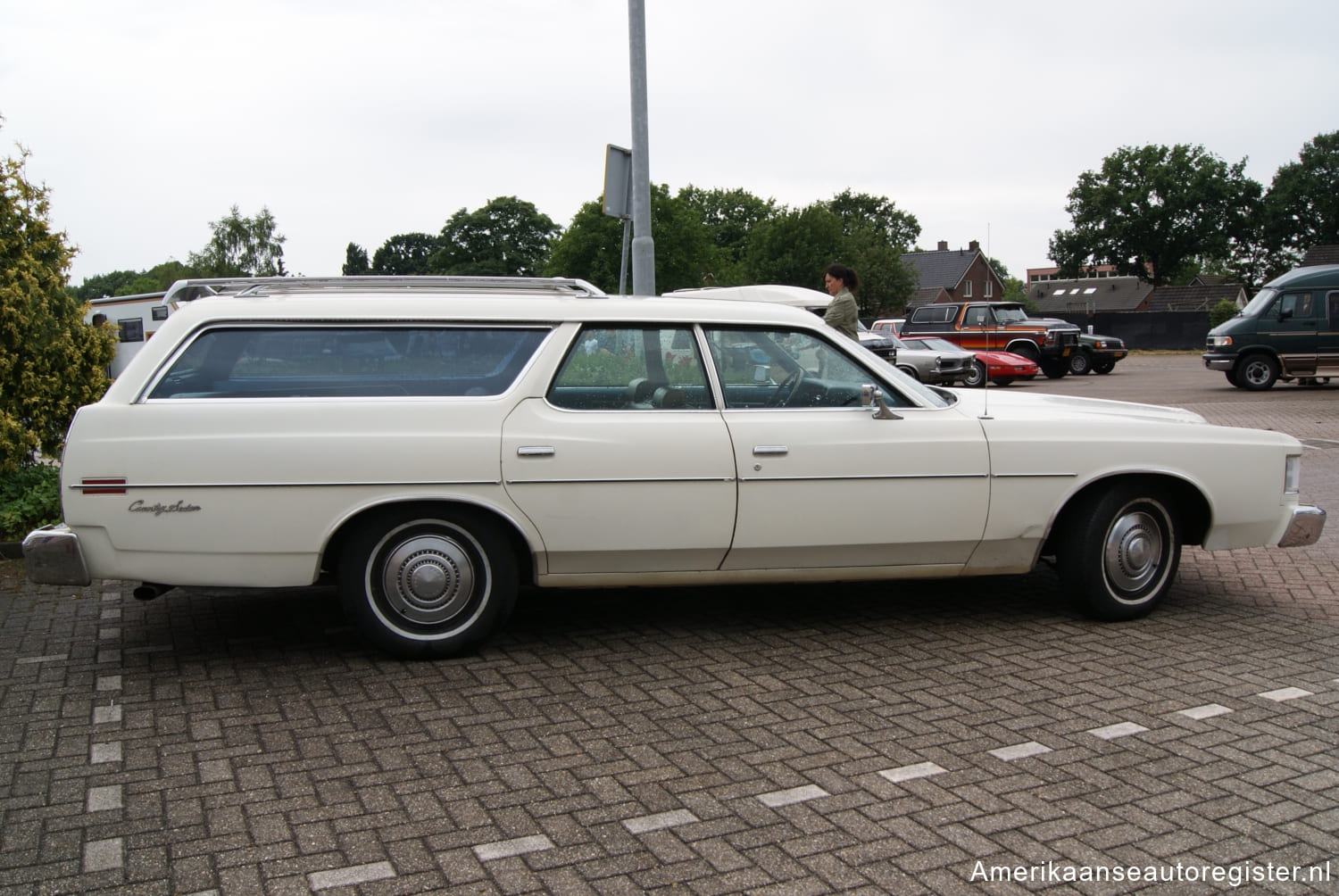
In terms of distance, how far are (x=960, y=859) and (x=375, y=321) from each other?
3156 millimetres

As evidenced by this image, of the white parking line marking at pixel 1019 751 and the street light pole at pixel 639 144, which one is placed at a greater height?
the street light pole at pixel 639 144

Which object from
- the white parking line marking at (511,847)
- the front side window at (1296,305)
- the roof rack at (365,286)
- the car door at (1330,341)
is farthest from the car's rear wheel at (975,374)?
the white parking line marking at (511,847)

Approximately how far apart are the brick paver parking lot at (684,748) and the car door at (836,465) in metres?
0.45

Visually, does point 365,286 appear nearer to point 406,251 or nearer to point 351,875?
point 351,875

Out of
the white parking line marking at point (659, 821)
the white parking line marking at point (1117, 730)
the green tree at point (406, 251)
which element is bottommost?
the white parking line marking at point (659, 821)

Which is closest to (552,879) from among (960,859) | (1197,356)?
(960,859)

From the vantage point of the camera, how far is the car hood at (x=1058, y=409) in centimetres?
534

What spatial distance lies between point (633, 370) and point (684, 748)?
1.83 meters

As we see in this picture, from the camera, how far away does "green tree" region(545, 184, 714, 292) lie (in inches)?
2685

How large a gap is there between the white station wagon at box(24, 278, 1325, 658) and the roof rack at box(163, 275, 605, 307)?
0.08ft

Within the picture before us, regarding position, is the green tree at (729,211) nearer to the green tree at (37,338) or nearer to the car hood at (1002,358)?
the car hood at (1002,358)

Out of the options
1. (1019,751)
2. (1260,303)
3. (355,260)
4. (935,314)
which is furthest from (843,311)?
(355,260)

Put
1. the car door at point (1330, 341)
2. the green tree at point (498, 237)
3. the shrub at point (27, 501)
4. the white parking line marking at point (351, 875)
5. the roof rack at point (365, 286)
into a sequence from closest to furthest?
the white parking line marking at point (351, 875) < the roof rack at point (365, 286) < the shrub at point (27, 501) < the car door at point (1330, 341) < the green tree at point (498, 237)

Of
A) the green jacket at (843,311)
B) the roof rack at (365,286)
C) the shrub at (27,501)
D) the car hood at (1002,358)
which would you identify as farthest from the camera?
the car hood at (1002,358)
